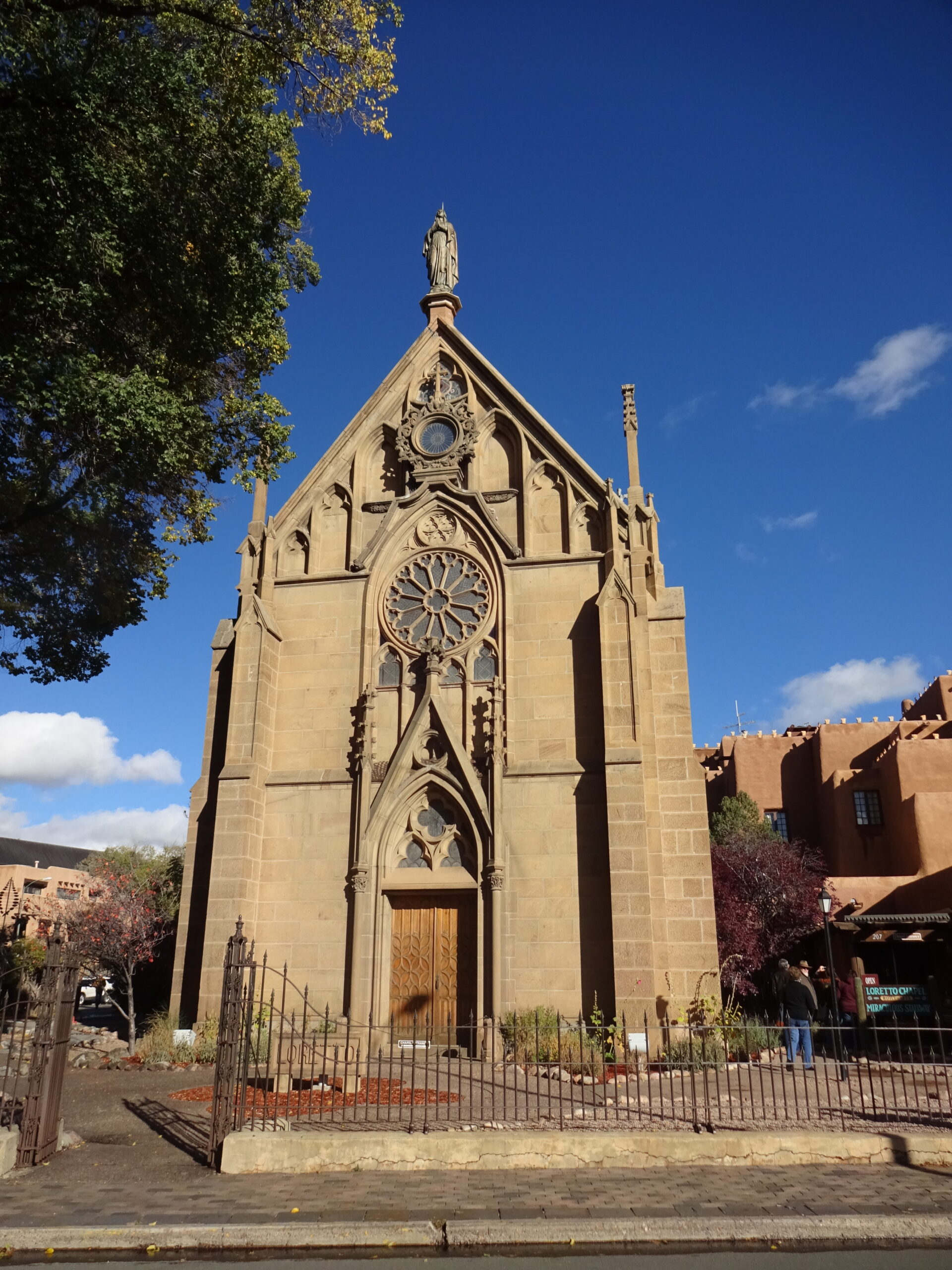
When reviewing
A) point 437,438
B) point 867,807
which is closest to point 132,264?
point 437,438

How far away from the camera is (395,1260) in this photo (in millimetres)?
6637

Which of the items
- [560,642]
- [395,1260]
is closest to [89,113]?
[560,642]

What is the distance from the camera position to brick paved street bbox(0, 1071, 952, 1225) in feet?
24.1

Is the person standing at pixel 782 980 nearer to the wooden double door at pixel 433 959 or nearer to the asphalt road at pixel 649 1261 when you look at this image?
the wooden double door at pixel 433 959

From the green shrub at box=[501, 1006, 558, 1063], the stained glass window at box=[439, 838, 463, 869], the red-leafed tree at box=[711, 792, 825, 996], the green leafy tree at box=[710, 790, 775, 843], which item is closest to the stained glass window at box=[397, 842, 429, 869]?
the stained glass window at box=[439, 838, 463, 869]

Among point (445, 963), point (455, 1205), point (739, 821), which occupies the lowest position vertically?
point (455, 1205)

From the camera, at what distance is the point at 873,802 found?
104 ft

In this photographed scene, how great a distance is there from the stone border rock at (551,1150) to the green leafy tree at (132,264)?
971 centimetres

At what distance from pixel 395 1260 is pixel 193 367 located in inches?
530

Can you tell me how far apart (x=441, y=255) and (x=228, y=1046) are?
2094cm

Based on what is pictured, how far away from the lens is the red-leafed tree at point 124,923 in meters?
20.1

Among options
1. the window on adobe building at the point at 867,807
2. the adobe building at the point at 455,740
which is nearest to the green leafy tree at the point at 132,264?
the adobe building at the point at 455,740

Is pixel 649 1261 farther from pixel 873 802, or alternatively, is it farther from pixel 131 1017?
pixel 873 802

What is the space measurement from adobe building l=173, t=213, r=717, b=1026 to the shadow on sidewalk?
498 centimetres
